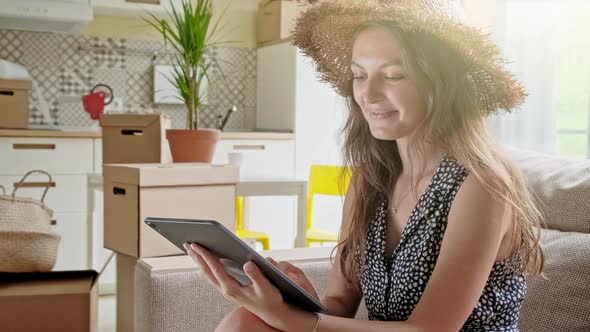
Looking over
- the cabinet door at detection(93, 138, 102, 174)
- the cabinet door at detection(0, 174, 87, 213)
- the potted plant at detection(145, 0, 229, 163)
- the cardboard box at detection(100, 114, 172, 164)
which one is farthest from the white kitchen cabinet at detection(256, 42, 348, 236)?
the cardboard box at detection(100, 114, 172, 164)

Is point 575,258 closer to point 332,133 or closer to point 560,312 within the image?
point 560,312

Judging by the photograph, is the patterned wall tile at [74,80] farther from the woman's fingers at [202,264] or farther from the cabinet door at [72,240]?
the woman's fingers at [202,264]

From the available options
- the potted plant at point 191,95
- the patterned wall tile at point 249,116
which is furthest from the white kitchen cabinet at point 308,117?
the potted plant at point 191,95

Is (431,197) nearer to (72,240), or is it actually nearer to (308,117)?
(72,240)

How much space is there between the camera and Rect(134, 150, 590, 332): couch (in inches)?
67.1

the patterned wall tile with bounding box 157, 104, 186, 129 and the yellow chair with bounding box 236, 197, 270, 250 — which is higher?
the patterned wall tile with bounding box 157, 104, 186, 129

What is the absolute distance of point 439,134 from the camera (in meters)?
1.40

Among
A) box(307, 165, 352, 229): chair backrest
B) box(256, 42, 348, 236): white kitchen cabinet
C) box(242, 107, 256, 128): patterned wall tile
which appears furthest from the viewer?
box(242, 107, 256, 128): patterned wall tile

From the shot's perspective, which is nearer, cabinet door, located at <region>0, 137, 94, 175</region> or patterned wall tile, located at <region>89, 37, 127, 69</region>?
cabinet door, located at <region>0, 137, 94, 175</region>

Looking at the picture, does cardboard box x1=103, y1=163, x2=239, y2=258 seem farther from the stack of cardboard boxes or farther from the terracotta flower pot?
the terracotta flower pot

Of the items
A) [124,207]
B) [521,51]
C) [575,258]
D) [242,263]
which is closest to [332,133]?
[521,51]

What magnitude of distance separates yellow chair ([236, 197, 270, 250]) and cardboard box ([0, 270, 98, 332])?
4.70ft

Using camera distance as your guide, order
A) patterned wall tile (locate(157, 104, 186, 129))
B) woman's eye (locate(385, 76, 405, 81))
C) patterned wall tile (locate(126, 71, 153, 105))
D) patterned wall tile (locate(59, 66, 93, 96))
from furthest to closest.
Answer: patterned wall tile (locate(157, 104, 186, 129)) < patterned wall tile (locate(126, 71, 153, 105)) < patterned wall tile (locate(59, 66, 93, 96)) < woman's eye (locate(385, 76, 405, 81))

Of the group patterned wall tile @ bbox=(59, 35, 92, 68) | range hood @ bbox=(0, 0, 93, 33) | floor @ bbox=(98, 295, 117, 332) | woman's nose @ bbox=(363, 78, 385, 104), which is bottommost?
floor @ bbox=(98, 295, 117, 332)
